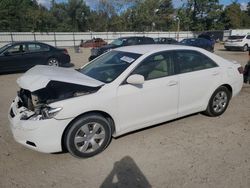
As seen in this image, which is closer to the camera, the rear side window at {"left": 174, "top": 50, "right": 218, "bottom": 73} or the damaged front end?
the damaged front end

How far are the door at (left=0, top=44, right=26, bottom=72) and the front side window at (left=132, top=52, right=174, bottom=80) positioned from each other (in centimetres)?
857

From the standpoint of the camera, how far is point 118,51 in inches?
193

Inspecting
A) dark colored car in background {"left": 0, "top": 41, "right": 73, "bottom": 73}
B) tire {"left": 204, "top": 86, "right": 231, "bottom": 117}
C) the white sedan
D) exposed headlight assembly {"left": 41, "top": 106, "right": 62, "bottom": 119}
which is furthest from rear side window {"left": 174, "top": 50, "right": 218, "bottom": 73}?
dark colored car in background {"left": 0, "top": 41, "right": 73, "bottom": 73}

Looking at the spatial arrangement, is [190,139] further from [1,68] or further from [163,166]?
[1,68]

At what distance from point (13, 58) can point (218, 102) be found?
9.06m

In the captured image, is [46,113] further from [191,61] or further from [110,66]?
[191,61]

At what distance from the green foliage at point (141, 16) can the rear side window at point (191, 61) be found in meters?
47.7

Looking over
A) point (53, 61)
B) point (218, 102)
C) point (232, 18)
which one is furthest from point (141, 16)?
point (218, 102)

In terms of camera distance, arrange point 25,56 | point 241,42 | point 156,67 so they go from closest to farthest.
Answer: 1. point 156,67
2. point 25,56
3. point 241,42

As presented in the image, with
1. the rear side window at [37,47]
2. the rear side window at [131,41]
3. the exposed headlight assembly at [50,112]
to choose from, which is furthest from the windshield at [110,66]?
the rear side window at [131,41]

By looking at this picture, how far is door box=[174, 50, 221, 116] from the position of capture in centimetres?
460

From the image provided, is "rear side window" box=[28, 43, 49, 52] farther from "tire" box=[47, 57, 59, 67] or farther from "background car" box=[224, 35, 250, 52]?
"background car" box=[224, 35, 250, 52]

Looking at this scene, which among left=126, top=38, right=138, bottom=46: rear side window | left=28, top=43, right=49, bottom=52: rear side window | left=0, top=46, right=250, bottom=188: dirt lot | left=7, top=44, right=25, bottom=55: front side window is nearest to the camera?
left=0, top=46, right=250, bottom=188: dirt lot

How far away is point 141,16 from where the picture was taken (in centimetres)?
5384
